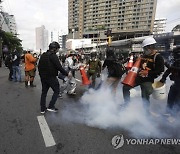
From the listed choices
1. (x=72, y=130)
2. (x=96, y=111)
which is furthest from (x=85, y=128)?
(x=96, y=111)

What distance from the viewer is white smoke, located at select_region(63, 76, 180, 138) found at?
364cm

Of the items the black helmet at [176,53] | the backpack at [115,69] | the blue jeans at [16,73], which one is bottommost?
the blue jeans at [16,73]

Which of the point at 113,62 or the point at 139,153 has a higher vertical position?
the point at 113,62

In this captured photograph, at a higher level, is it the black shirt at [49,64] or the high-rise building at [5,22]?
the high-rise building at [5,22]

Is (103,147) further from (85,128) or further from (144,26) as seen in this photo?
(144,26)

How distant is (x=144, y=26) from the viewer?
107625mm

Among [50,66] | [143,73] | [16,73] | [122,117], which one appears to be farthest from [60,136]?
[16,73]

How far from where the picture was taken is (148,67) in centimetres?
395

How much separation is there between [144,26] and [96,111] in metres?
112

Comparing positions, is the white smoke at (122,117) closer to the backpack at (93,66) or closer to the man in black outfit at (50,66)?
the man in black outfit at (50,66)

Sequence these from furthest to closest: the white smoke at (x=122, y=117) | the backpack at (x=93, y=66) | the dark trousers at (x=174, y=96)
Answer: the backpack at (x=93, y=66) < the dark trousers at (x=174, y=96) < the white smoke at (x=122, y=117)

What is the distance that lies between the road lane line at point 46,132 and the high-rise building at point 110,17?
296 ft

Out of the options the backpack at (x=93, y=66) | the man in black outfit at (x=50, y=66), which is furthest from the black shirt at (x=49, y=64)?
the backpack at (x=93, y=66)

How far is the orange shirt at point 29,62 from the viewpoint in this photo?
848 centimetres
